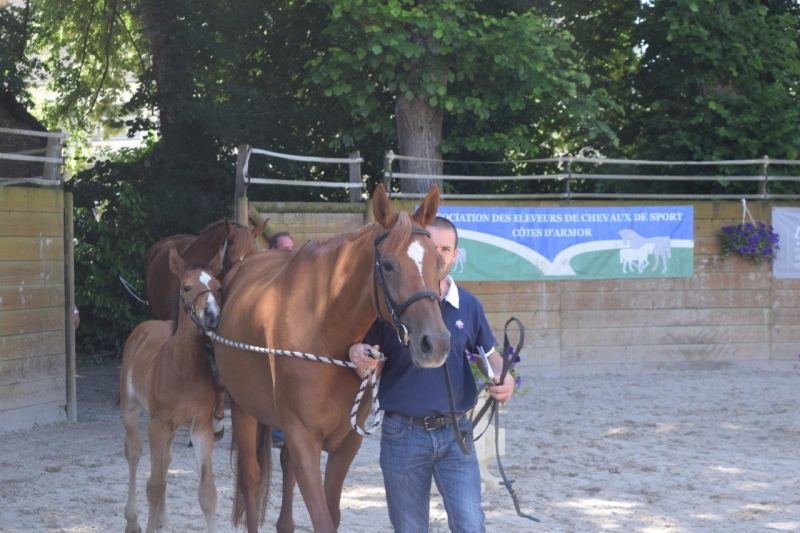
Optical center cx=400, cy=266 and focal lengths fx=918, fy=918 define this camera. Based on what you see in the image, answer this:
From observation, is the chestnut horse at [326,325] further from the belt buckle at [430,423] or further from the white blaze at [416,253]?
the belt buckle at [430,423]

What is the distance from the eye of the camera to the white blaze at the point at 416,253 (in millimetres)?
3027

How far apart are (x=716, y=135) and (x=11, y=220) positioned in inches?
376

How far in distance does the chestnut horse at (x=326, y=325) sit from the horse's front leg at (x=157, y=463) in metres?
0.57

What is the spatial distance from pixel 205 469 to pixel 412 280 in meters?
2.25

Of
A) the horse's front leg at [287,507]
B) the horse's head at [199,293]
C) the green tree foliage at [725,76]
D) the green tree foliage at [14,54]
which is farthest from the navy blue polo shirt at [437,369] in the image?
the green tree foliage at [14,54]

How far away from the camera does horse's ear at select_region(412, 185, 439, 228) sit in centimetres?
318

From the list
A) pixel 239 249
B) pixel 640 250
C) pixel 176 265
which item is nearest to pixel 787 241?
pixel 640 250

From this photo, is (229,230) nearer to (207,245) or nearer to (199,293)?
(207,245)

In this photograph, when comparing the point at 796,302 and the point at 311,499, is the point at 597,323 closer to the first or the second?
the point at 796,302

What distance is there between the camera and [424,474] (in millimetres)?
3330

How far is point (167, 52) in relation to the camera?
12445mm

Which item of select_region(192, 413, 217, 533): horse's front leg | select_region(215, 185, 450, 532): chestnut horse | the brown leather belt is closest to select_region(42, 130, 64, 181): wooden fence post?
select_region(192, 413, 217, 533): horse's front leg

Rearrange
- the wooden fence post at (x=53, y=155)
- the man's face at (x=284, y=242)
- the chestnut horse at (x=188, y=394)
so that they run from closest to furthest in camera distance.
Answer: the chestnut horse at (x=188, y=394) → the man's face at (x=284, y=242) → the wooden fence post at (x=53, y=155)

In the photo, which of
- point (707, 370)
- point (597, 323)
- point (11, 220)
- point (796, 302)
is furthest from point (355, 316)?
point (796, 302)
